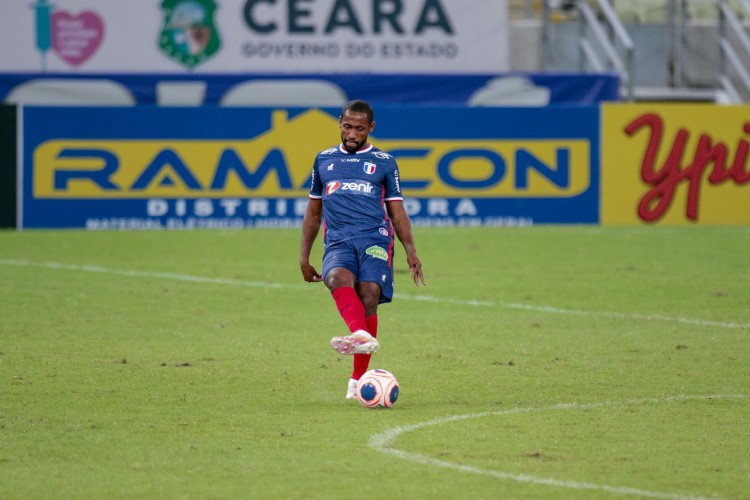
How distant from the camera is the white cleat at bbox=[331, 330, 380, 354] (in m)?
7.58

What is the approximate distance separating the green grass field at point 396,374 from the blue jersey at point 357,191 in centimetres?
105

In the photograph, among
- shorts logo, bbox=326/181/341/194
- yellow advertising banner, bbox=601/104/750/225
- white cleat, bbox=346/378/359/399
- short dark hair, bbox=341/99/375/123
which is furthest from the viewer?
yellow advertising banner, bbox=601/104/750/225

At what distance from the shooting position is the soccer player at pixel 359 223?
8.26 m

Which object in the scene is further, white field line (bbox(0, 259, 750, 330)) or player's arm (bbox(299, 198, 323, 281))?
white field line (bbox(0, 259, 750, 330))

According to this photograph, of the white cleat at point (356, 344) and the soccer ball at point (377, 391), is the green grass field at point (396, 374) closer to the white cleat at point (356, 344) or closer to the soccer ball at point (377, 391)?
the soccer ball at point (377, 391)

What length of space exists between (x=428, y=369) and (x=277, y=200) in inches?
480

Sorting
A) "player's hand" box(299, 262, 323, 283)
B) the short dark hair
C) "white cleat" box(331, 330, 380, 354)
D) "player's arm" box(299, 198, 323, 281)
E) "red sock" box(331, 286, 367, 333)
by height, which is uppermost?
the short dark hair

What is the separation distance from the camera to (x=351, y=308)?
26.6 ft

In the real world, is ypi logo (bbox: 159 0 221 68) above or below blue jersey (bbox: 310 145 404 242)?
above

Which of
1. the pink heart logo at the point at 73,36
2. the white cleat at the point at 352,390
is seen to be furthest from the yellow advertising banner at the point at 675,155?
the white cleat at the point at 352,390

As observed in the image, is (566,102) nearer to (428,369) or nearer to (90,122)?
(90,122)

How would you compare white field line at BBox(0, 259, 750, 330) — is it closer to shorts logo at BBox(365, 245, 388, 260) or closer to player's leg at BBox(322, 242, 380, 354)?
shorts logo at BBox(365, 245, 388, 260)

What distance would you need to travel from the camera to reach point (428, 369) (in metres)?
9.62

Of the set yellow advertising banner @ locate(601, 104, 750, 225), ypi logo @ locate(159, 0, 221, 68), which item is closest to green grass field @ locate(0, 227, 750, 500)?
yellow advertising banner @ locate(601, 104, 750, 225)
